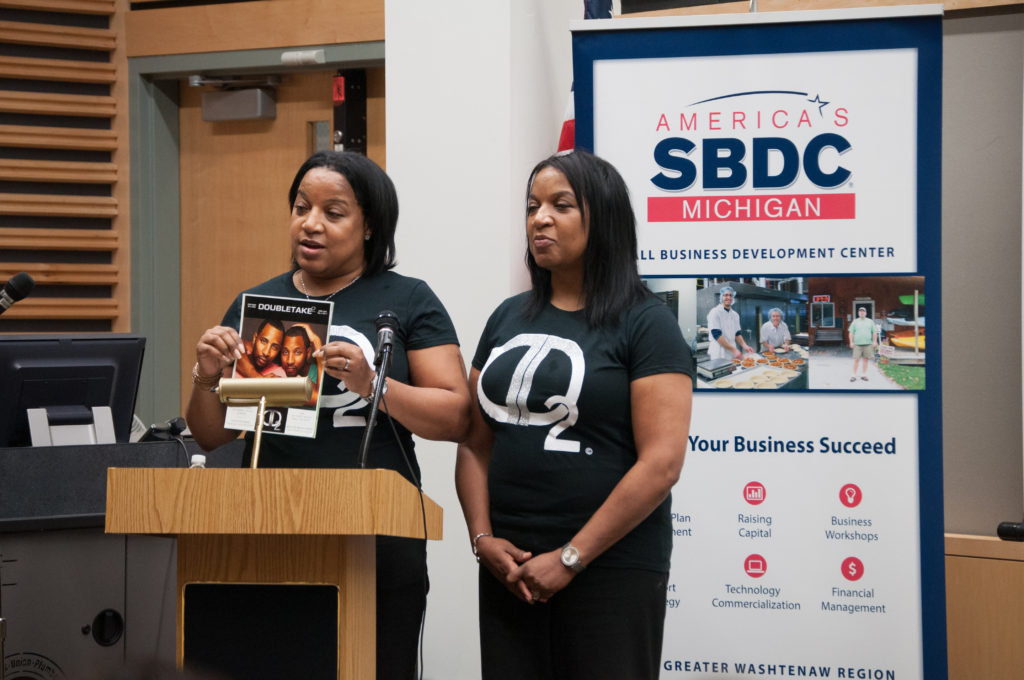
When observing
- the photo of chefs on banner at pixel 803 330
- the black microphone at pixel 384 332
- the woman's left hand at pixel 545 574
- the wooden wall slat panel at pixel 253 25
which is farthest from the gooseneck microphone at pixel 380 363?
the wooden wall slat panel at pixel 253 25

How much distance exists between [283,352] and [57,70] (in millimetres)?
4000

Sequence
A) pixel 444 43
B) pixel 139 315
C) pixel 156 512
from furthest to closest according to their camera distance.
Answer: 1. pixel 139 315
2. pixel 444 43
3. pixel 156 512

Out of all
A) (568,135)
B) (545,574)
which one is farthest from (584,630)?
(568,135)

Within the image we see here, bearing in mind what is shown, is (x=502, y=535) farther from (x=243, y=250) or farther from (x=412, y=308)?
(x=243, y=250)

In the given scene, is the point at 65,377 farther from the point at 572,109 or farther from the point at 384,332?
the point at 572,109

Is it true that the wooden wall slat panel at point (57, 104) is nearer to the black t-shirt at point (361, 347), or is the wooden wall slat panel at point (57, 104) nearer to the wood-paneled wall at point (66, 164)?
the wood-paneled wall at point (66, 164)

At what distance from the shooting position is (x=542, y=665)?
1974mm

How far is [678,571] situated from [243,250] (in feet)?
10.0

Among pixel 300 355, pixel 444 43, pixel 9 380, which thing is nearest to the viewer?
pixel 300 355

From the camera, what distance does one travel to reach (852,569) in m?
2.85

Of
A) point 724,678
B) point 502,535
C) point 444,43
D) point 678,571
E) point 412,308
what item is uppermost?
point 444,43

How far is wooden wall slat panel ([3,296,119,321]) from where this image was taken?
5078mm

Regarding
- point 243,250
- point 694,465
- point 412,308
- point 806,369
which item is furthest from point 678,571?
point 243,250

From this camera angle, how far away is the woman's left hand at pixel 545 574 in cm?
190
